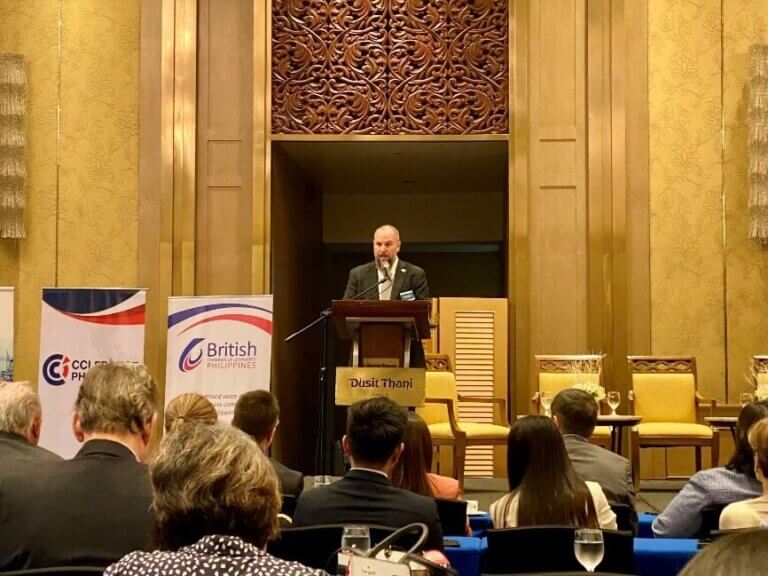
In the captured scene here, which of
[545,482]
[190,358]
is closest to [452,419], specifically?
[190,358]

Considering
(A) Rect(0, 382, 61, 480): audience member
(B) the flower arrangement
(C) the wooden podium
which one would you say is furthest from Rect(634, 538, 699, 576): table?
(B) the flower arrangement

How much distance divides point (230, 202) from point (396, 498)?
6.01 metres

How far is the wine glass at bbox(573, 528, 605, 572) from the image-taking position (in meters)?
2.40

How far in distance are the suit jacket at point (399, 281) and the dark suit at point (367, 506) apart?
3517 mm

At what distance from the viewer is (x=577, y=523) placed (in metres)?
3.21

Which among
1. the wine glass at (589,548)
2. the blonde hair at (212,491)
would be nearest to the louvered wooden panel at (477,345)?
the wine glass at (589,548)

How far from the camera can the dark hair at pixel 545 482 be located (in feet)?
10.5

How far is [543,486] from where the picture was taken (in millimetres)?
3238

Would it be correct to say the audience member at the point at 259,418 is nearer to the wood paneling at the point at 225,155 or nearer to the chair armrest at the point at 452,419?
the chair armrest at the point at 452,419

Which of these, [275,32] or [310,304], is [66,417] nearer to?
[275,32]

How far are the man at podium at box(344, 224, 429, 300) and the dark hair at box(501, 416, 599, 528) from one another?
9.90ft

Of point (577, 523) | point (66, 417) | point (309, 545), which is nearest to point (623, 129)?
Result: point (66, 417)

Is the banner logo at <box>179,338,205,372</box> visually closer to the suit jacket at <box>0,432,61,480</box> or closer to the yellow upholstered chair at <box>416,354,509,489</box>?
the yellow upholstered chair at <box>416,354,509,489</box>

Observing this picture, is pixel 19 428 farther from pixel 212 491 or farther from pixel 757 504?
pixel 757 504
